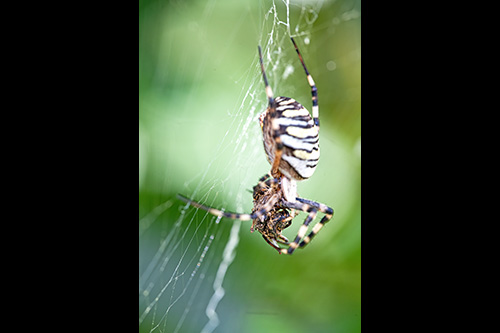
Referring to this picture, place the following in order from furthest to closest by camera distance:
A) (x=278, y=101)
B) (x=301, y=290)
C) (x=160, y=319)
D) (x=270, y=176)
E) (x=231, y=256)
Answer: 1. (x=301, y=290)
2. (x=231, y=256)
3. (x=160, y=319)
4. (x=270, y=176)
5. (x=278, y=101)

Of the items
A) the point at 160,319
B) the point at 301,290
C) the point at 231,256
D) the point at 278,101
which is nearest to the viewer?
the point at 278,101

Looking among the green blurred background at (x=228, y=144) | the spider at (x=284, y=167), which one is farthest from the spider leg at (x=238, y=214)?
the green blurred background at (x=228, y=144)

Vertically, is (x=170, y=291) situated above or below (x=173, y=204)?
below

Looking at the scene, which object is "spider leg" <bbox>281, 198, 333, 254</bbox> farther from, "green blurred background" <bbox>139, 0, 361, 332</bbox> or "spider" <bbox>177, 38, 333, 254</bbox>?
"green blurred background" <bbox>139, 0, 361, 332</bbox>

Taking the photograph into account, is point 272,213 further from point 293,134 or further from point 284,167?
point 293,134

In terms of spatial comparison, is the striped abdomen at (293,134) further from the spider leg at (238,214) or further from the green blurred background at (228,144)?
the green blurred background at (228,144)

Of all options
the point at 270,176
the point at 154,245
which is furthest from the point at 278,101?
the point at 154,245

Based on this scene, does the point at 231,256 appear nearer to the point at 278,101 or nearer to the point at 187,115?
the point at 187,115
